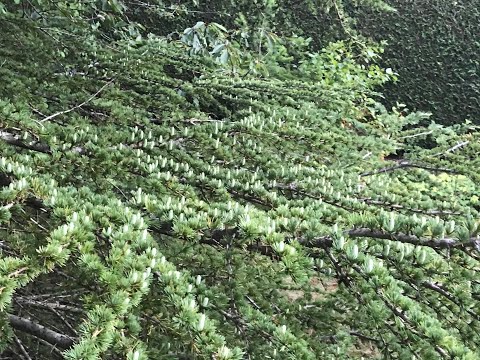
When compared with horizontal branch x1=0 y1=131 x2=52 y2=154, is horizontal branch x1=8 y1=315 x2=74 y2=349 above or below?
below

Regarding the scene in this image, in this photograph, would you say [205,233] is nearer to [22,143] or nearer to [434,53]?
[22,143]

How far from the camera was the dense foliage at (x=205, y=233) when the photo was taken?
0.89 meters

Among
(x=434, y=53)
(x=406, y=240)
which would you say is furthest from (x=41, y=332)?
(x=434, y=53)

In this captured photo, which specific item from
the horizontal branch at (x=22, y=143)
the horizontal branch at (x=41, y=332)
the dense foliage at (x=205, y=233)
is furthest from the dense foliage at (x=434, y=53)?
the horizontal branch at (x=41, y=332)

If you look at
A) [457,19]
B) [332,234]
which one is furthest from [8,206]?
[457,19]

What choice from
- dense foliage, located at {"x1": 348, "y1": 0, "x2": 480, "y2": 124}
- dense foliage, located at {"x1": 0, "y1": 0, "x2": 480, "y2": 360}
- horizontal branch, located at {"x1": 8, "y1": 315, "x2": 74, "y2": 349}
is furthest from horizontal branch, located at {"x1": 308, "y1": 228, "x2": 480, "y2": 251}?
dense foliage, located at {"x1": 348, "y1": 0, "x2": 480, "y2": 124}

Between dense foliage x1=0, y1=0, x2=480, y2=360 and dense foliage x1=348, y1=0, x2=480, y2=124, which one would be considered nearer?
dense foliage x1=0, y1=0, x2=480, y2=360

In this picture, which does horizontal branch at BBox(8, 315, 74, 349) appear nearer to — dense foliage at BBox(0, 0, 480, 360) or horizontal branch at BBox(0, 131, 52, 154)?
dense foliage at BBox(0, 0, 480, 360)

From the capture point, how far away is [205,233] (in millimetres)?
1052

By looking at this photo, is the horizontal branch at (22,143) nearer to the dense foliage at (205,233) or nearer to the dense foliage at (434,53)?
the dense foliage at (205,233)

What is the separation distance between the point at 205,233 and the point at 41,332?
48 centimetres

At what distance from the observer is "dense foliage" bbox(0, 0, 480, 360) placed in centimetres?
89

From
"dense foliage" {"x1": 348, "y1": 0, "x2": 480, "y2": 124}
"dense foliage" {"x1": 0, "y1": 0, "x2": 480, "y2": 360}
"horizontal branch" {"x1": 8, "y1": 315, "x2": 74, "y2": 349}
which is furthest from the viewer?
"dense foliage" {"x1": 348, "y1": 0, "x2": 480, "y2": 124}

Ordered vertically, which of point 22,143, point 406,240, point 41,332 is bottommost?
point 41,332
